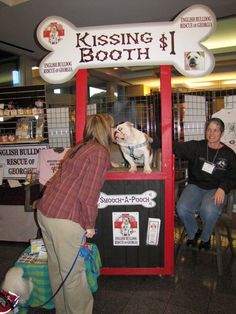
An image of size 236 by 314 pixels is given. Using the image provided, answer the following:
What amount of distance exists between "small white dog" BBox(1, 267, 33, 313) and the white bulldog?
1155 millimetres

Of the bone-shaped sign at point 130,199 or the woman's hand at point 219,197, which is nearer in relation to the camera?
the bone-shaped sign at point 130,199

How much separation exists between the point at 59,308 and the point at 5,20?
3.98m

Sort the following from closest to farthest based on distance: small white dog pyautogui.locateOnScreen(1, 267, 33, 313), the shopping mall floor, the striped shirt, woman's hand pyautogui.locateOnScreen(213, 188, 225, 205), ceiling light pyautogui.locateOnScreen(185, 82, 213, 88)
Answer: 1. the striped shirt
2. small white dog pyautogui.locateOnScreen(1, 267, 33, 313)
3. the shopping mall floor
4. woman's hand pyautogui.locateOnScreen(213, 188, 225, 205)
5. ceiling light pyautogui.locateOnScreen(185, 82, 213, 88)

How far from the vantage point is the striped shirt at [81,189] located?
1.72 metres

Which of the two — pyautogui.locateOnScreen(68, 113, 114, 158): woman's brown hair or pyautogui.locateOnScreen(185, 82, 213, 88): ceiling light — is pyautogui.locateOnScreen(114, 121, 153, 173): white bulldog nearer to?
pyautogui.locateOnScreen(68, 113, 114, 158): woman's brown hair

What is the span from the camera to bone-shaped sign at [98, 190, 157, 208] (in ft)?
7.80

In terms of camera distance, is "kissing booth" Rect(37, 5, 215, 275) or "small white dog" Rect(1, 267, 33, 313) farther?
"kissing booth" Rect(37, 5, 215, 275)

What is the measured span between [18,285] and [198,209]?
164 cm

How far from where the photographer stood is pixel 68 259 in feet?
5.76

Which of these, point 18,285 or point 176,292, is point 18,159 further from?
point 176,292

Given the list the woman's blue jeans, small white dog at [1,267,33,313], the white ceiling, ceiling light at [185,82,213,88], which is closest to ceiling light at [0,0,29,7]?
the white ceiling

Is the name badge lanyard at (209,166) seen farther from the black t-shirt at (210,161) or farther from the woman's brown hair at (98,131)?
the woman's brown hair at (98,131)

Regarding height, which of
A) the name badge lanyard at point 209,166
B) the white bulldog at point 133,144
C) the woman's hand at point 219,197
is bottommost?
the woman's hand at point 219,197

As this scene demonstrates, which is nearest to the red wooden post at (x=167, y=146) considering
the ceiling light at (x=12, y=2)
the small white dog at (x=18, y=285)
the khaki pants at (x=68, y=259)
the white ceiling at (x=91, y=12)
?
the khaki pants at (x=68, y=259)
